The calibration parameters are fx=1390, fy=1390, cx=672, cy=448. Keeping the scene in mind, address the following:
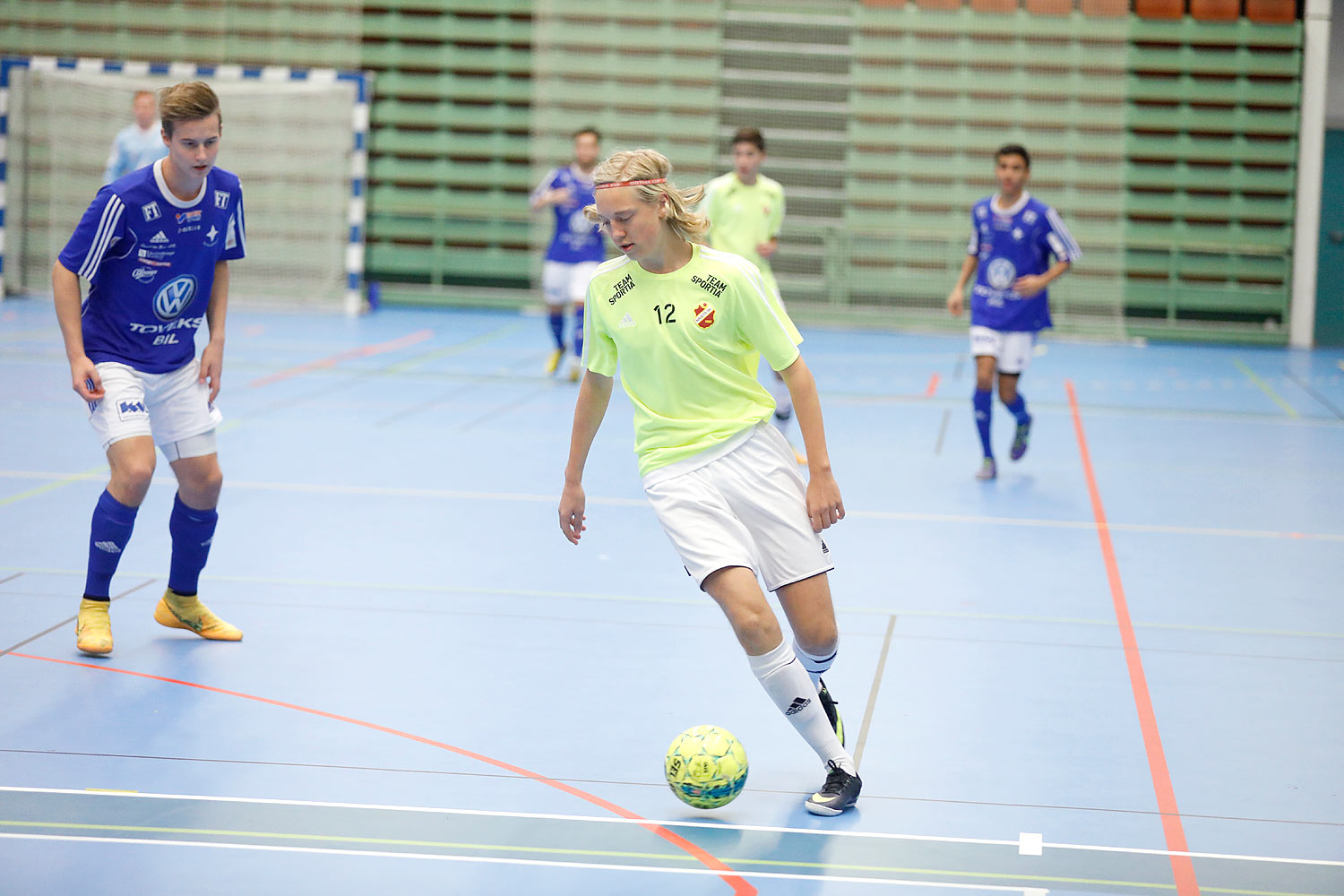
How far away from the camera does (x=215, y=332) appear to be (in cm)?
520

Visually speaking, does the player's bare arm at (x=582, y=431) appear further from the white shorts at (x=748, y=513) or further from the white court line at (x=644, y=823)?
the white court line at (x=644, y=823)

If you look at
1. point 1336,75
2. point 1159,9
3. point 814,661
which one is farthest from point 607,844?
point 1336,75

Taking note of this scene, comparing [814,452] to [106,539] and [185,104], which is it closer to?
[185,104]

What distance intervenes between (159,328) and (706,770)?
2.65 meters

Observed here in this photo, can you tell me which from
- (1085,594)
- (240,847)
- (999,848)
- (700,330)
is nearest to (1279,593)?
(1085,594)

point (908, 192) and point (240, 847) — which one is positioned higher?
point (908, 192)

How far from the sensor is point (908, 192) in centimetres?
1811

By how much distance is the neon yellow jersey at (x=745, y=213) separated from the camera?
981 cm

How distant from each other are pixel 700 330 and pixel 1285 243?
15.8 metres

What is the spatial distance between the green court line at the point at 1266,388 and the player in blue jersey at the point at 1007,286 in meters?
4.16

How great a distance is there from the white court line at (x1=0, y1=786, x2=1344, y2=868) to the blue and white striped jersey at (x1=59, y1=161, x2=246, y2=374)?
1.76 metres

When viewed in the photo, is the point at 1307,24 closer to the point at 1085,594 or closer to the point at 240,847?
the point at 1085,594

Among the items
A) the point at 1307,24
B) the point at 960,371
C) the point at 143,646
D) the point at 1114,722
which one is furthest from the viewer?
the point at 1307,24

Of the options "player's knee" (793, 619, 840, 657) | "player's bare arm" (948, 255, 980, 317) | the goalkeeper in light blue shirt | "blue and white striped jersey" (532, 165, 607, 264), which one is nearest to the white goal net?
the goalkeeper in light blue shirt
